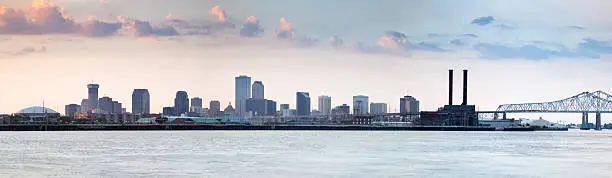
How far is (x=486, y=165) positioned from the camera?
5503cm

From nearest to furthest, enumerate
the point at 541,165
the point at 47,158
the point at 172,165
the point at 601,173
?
the point at 601,173
the point at 172,165
the point at 541,165
the point at 47,158

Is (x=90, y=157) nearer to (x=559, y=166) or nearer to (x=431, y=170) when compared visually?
(x=431, y=170)

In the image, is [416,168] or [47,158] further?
[47,158]

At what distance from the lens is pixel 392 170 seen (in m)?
49.3

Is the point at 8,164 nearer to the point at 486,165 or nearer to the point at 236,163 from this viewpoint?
the point at 236,163

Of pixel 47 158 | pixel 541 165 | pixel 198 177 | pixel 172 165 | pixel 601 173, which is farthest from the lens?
pixel 47 158

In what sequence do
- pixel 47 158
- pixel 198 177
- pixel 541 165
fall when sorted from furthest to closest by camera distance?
1. pixel 47 158
2. pixel 541 165
3. pixel 198 177

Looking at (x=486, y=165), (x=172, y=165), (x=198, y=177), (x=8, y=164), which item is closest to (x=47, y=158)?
(x=8, y=164)

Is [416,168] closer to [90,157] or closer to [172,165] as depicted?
[172,165]

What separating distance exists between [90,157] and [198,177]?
18821 millimetres

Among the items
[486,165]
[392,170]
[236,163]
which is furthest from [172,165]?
[486,165]

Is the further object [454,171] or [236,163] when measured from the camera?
[236,163]

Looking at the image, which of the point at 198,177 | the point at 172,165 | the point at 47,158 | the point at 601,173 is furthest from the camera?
the point at 47,158

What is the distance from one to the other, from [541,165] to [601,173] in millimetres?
7010
